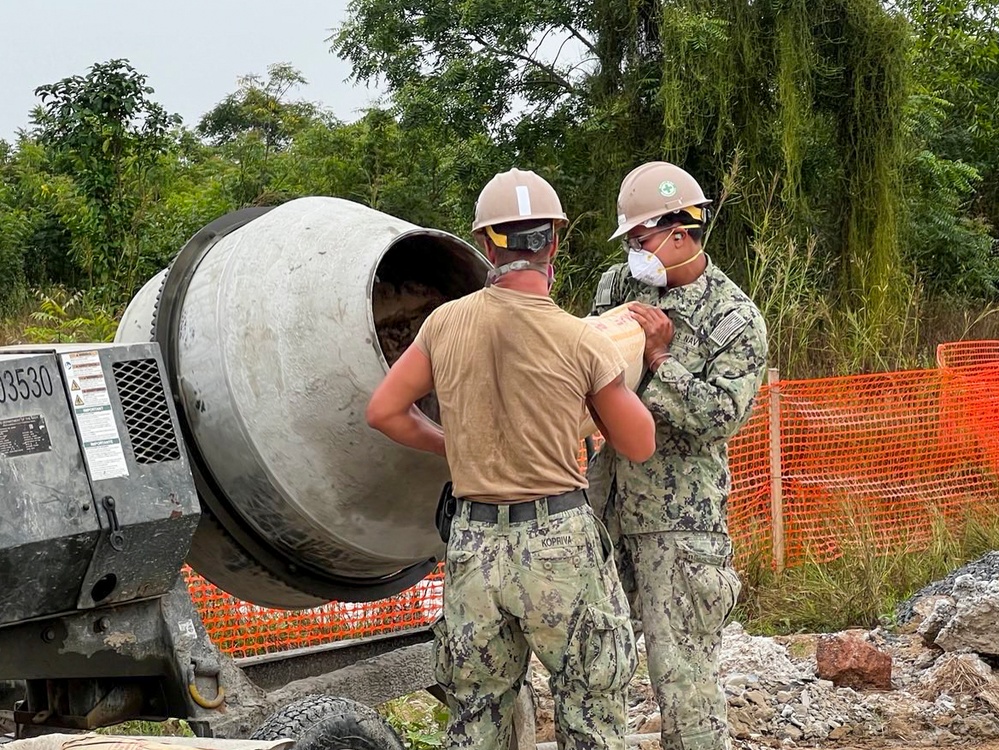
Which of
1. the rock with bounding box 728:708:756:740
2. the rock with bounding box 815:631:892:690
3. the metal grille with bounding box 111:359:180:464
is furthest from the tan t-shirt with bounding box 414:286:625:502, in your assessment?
the rock with bounding box 815:631:892:690

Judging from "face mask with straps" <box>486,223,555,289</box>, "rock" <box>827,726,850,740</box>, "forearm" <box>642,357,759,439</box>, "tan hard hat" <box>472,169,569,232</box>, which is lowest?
"rock" <box>827,726,850,740</box>

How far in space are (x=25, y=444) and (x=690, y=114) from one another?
34.3 feet

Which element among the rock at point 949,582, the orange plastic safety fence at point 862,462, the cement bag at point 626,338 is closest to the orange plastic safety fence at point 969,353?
the orange plastic safety fence at point 862,462

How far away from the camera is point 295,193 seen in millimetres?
15047

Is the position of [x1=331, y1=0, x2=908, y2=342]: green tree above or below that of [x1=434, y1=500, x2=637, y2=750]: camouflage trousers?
above

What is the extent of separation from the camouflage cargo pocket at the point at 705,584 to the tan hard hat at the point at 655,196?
971 millimetres

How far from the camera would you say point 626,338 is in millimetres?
3580

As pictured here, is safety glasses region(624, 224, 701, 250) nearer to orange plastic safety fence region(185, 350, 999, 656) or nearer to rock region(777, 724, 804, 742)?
rock region(777, 724, 804, 742)

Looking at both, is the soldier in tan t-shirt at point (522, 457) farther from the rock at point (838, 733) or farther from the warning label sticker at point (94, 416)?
the rock at point (838, 733)

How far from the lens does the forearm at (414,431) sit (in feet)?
10.3

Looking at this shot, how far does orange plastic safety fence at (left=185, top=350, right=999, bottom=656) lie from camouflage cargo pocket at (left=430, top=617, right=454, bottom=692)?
15.1 feet

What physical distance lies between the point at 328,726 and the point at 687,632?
Answer: 113 centimetres

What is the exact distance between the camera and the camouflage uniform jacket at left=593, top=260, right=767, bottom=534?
3721mm

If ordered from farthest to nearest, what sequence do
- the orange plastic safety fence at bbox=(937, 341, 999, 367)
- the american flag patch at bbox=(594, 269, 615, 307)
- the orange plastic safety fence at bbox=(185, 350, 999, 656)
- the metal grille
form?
the orange plastic safety fence at bbox=(937, 341, 999, 367)
the orange plastic safety fence at bbox=(185, 350, 999, 656)
the american flag patch at bbox=(594, 269, 615, 307)
the metal grille
